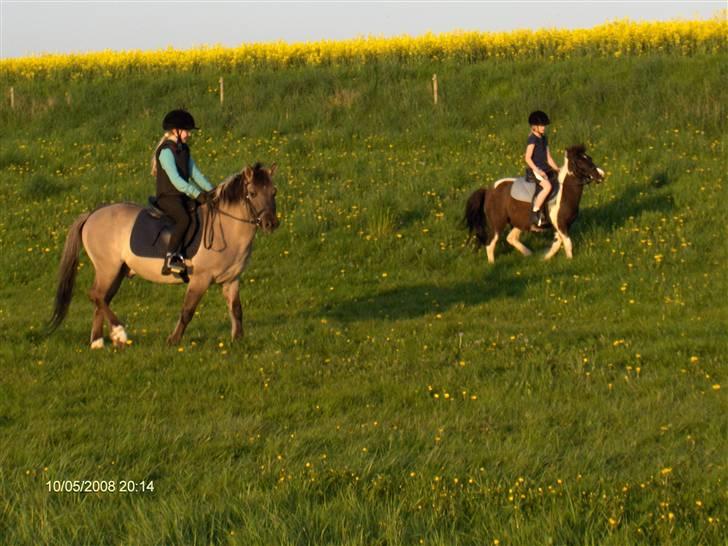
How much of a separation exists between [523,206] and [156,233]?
783 cm

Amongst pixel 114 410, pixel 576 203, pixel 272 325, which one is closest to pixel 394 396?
pixel 114 410

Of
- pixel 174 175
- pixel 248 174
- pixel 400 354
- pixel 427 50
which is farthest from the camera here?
pixel 427 50

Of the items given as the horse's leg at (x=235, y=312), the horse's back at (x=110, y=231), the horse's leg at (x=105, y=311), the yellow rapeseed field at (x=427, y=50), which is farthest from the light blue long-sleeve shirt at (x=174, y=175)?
the yellow rapeseed field at (x=427, y=50)

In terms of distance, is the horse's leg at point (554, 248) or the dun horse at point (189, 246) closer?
the dun horse at point (189, 246)

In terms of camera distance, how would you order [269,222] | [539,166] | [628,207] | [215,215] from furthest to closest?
[628,207]
[539,166]
[215,215]
[269,222]

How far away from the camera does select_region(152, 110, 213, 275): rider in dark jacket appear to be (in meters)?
12.4

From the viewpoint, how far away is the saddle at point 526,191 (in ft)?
60.6

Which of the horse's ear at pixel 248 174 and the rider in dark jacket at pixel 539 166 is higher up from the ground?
the horse's ear at pixel 248 174

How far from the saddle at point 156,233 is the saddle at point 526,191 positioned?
748cm

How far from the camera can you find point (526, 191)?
1858 centimetres

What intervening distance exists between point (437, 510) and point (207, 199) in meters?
6.98

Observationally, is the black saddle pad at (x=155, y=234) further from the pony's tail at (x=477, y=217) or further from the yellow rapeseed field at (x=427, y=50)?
the yellow rapeseed field at (x=427, y=50)

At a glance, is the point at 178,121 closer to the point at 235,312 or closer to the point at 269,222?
the point at 269,222

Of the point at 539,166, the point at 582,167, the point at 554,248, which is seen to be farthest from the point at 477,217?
the point at 582,167
